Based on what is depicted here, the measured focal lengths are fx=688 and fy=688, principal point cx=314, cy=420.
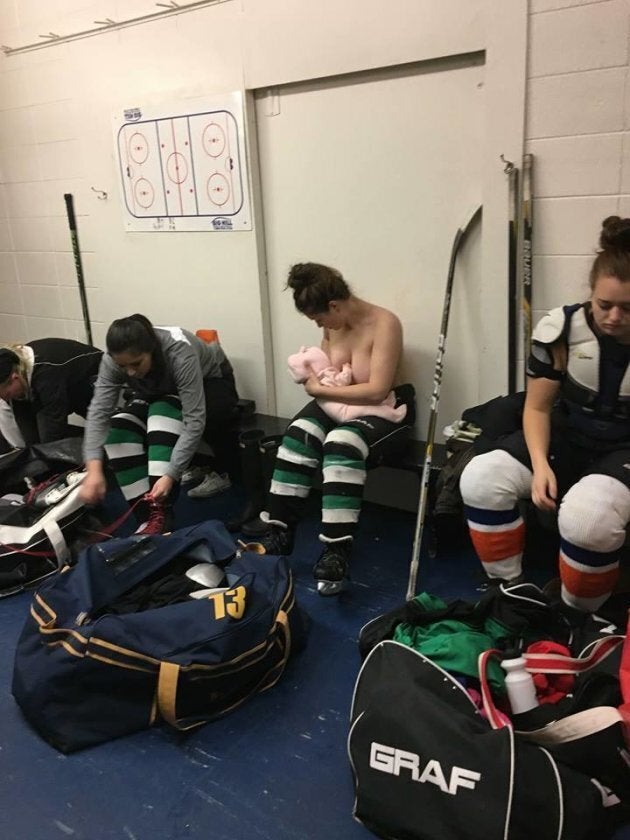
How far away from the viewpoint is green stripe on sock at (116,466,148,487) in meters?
2.62

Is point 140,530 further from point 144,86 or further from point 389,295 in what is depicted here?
point 144,86

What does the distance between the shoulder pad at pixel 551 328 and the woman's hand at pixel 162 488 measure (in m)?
1.35

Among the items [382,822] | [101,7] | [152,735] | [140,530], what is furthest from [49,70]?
[382,822]

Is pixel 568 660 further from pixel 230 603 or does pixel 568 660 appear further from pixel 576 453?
pixel 230 603

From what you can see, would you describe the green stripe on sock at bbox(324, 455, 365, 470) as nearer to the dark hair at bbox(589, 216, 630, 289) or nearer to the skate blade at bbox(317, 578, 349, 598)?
the skate blade at bbox(317, 578, 349, 598)

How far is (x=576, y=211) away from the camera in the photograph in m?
2.13

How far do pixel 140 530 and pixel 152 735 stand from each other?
92 centimetres

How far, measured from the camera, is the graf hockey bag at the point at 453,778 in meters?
1.28

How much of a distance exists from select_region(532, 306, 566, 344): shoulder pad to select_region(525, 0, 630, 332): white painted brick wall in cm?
38

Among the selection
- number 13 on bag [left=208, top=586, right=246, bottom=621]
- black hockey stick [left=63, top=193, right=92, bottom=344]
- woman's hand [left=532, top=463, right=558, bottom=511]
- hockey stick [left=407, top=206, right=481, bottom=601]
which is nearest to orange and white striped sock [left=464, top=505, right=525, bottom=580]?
woman's hand [left=532, top=463, right=558, bottom=511]

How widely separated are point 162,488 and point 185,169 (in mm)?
1393

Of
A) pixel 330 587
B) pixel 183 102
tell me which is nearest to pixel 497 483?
pixel 330 587

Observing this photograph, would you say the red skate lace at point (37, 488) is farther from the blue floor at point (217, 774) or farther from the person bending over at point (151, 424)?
the blue floor at point (217, 774)

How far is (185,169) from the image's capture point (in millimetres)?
2932
